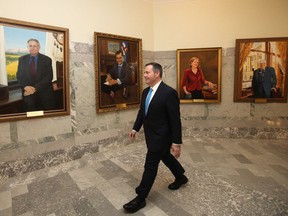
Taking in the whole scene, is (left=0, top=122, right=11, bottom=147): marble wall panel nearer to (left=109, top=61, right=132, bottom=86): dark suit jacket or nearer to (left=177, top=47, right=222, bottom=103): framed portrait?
(left=109, top=61, right=132, bottom=86): dark suit jacket

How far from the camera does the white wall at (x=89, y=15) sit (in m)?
3.60

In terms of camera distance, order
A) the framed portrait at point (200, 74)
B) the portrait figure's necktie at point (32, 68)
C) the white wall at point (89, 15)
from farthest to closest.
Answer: the framed portrait at point (200, 74) → the portrait figure's necktie at point (32, 68) → the white wall at point (89, 15)

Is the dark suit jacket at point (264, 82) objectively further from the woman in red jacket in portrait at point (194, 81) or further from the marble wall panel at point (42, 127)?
the marble wall panel at point (42, 127)

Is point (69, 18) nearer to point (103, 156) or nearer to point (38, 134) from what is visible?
point (38, 134)

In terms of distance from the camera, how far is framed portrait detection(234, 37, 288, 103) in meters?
5.20

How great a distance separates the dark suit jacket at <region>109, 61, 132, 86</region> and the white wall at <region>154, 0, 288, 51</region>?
1.36 metres

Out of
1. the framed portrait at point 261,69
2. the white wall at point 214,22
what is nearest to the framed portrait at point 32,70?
the white wall at point 214,22

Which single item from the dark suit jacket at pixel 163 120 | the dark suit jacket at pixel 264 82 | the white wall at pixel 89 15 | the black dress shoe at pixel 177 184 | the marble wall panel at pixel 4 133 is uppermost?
the white wall at pixel 89 15

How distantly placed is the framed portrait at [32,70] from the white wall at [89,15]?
0.64ft

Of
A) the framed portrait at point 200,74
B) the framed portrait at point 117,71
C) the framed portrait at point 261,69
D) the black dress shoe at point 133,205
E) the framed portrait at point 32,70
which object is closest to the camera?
the black dress shoe at point 133,205

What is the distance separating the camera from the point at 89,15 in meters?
4.44

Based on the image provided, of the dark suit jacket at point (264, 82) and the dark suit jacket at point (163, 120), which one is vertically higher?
the dark suit jacket at point (264, 82)

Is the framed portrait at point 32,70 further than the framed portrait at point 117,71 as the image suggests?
No

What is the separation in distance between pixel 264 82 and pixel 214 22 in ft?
6.80
